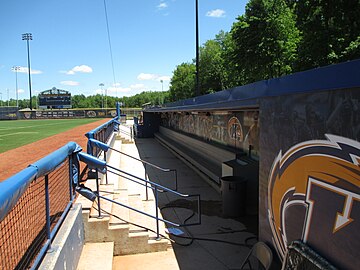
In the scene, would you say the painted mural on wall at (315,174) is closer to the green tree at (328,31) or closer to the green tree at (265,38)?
the green tree at (328,31)

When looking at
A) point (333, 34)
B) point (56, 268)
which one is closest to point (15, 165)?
point (56, 268)

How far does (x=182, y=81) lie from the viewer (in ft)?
263

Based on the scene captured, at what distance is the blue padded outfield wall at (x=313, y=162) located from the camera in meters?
2.48

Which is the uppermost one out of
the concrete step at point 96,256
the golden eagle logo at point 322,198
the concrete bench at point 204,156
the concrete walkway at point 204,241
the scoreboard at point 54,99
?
the scoreboard at point 54,99

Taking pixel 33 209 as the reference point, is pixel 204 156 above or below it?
below

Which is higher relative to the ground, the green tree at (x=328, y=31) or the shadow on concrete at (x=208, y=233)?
the green tree at (x=328, y=31)

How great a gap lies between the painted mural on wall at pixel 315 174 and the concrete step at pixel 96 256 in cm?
218

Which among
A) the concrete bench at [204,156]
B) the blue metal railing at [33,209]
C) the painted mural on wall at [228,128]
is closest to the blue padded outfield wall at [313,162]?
the blue metal railing at [33,209]

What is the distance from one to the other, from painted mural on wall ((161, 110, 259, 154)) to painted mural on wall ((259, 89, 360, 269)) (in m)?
3.80

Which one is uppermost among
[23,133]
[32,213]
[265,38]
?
[265,38]

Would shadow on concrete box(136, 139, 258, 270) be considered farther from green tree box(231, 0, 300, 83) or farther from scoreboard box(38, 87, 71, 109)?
scoreboard box(38, 87, 71, 109)

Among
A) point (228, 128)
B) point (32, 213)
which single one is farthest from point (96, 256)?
point (228, 128)

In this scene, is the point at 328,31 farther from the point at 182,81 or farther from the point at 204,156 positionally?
the point at 182,81

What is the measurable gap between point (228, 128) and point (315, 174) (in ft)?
22.7
